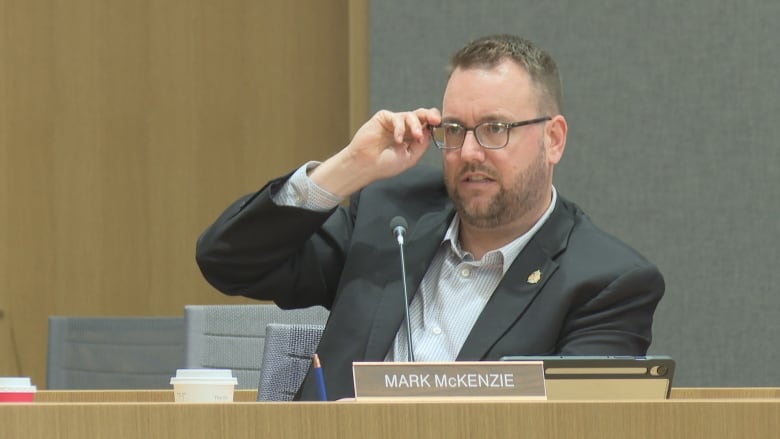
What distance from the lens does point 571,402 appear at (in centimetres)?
117

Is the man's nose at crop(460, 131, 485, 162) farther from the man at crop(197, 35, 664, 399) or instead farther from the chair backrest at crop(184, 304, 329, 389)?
the chair backrest at crop(184, 304, 329, 389)

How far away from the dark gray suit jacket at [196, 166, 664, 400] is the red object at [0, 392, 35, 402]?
0.76 metres

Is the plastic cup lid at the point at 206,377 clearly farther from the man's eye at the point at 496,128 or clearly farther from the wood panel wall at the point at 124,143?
the wood panel wall at the point at 124,143

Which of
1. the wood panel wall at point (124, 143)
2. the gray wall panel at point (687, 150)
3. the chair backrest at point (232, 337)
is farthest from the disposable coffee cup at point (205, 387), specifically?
the wood panel wall at point (124, 143)

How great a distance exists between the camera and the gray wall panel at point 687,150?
350 cm

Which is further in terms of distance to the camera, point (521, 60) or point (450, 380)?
point (521, 60)

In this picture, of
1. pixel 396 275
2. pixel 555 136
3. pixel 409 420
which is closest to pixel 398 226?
pixel 396 275

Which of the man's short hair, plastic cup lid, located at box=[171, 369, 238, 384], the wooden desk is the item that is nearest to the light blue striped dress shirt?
the man's short hair

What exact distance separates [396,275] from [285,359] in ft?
0.85

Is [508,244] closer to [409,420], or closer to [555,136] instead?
[555,136]

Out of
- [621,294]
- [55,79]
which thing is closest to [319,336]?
[621,294]

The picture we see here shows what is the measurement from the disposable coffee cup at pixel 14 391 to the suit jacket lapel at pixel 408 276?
2.65 feet

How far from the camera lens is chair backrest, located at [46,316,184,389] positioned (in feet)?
10.1

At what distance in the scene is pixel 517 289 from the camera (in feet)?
6.96
